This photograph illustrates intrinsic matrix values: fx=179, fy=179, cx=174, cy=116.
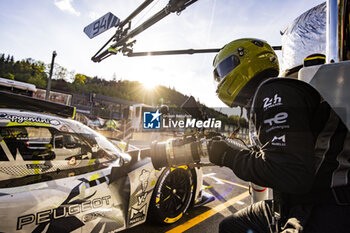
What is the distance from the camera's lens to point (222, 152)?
45.1 inches

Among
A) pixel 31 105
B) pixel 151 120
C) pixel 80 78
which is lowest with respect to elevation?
pixel 31 105

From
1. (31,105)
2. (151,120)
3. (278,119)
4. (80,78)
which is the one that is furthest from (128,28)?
(80,78)

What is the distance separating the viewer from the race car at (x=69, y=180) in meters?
1.43

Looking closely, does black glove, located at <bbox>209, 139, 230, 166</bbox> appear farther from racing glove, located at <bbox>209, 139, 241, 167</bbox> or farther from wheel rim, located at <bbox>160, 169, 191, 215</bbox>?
wheel rim, located at <bbox>160, 169, 191, 215</bbox>

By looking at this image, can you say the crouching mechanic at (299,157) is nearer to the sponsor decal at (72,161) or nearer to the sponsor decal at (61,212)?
the sponsor decal at (61,212)

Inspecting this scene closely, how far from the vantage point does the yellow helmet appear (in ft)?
5.09

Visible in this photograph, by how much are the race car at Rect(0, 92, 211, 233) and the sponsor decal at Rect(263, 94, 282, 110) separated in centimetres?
164

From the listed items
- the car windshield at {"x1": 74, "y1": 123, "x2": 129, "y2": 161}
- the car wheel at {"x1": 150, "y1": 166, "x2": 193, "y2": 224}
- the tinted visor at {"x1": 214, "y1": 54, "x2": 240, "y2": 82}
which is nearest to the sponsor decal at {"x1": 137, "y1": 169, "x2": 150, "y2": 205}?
the car wheel at {"x1": 150, "y1": 166, "x2": 193, "y2": 224}

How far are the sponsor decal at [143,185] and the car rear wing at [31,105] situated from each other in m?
1.08

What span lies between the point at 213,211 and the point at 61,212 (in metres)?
2.23

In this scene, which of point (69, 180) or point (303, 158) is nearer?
point (303, 158)

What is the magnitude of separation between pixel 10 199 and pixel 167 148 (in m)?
1.24

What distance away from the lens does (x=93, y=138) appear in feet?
7.27

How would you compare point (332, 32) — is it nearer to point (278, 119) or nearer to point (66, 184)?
point (278, 119)
